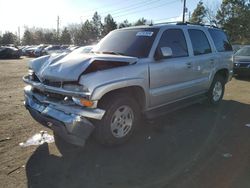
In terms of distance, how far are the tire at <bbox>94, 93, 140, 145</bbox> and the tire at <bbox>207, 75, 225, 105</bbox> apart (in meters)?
2.96

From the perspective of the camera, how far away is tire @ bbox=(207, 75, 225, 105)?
7.09 meters

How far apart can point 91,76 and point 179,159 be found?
1.78m

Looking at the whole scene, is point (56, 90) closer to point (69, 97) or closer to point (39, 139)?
point (69, 97)

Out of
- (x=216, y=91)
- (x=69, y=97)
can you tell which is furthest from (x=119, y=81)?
(x=216, y=91)

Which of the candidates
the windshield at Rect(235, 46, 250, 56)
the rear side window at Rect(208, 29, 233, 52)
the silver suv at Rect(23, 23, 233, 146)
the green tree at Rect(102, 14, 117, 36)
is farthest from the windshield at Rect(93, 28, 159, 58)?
the green tree at Rect(102, 14, 117, 36)

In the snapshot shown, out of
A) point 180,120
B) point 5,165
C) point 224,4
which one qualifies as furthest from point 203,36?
point 224,4

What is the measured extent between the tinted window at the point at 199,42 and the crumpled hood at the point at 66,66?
208cm

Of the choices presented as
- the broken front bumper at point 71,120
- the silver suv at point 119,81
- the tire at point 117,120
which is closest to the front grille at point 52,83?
the silver suv at point 119,81

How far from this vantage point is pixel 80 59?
4324mm

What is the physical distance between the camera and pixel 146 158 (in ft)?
14.0

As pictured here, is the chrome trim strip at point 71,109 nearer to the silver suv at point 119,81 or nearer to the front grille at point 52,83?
the silver suv at point 119,81

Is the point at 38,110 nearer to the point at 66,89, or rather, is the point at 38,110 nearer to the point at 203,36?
the point at 66,89

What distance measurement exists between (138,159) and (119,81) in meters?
1.20

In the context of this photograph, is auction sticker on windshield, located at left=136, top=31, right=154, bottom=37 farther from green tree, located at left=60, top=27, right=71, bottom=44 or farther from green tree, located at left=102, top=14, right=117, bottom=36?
green tree, located at left=60, top=27, right=71, bottom=44
